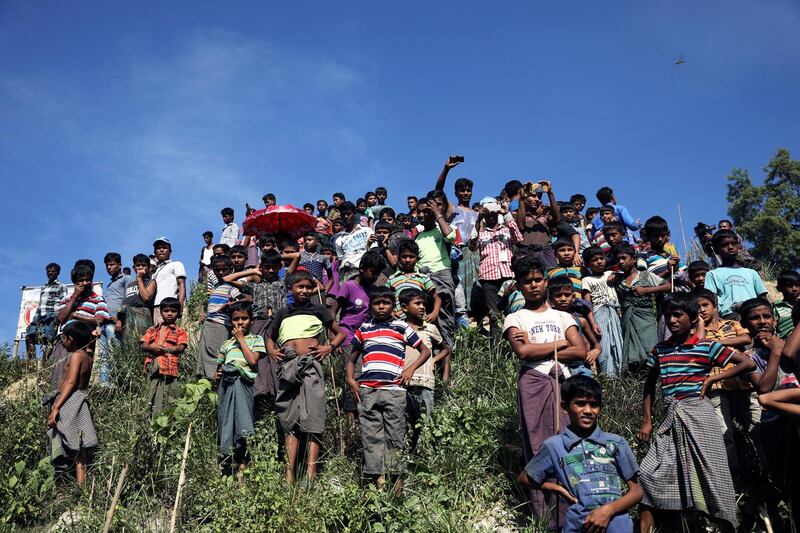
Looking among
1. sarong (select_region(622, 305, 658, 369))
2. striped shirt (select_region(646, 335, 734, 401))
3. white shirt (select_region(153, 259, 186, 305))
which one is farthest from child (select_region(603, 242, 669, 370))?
white shirt (select_region(153, 259, 186, 305))

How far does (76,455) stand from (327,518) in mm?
2741

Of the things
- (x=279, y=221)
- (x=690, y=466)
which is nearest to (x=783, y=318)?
(x=690, y=466)

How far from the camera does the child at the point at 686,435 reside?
15.8 feet

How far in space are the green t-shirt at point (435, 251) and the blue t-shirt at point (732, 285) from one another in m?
2.81

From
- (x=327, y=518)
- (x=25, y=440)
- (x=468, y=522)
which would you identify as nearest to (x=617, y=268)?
(x=468, y=522)

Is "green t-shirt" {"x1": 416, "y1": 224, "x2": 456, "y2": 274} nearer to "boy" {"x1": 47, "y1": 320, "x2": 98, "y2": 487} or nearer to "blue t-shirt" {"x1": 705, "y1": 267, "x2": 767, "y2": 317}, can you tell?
"blue t-shirt" {"x1": 705, "y1": 267, "x2": 767, "y2": 317}

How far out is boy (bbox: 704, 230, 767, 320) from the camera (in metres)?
7.33

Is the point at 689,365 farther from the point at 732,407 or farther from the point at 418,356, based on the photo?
the point at 418,356

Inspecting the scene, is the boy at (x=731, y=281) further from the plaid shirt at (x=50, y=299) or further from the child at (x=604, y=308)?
the plaid shirt at (x=50, y=299)

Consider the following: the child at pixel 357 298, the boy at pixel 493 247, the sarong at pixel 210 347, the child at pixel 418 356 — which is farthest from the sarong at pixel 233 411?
the boy at pixel 493 247

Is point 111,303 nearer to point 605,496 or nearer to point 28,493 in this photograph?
point 28,493

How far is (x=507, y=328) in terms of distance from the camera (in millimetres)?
5305

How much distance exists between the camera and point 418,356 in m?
6.19

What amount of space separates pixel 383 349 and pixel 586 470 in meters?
2.23
